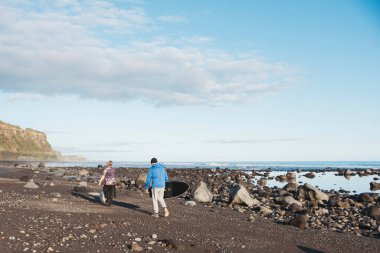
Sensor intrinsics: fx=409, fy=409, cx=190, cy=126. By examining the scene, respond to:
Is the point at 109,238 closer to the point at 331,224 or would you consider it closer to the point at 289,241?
the point at 289,241

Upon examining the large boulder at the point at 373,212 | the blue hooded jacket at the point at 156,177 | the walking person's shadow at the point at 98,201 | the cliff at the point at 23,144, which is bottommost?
the large boulder at the point at 373,212

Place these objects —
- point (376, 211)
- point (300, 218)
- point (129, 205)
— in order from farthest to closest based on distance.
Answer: point (376, 211) < point (129, 205) < point (300, 218)

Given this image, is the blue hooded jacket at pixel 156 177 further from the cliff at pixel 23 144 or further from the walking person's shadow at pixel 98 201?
the cliff at pixel 23 144

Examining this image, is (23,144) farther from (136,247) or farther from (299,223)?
(136,247)

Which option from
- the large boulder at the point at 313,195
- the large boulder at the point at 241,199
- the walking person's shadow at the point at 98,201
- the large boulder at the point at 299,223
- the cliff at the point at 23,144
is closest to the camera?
the large boulder at the point at 299,223

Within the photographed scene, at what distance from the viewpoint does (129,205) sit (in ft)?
63.7

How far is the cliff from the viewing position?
458 ft

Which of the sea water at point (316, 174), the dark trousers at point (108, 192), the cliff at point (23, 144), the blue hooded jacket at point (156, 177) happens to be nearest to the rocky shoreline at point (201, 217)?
the dark trousers at point (108, 192)

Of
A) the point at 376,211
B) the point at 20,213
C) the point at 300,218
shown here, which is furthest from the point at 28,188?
the point at 376,211

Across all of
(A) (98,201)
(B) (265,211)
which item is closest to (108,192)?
(A) (98,201)

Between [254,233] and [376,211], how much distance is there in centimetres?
1050

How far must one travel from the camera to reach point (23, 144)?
15388 cm

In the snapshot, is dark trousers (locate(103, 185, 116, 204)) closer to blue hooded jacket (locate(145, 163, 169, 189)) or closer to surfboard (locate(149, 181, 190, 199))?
blue hooded jacket (locate(145, 163, 169, 189))

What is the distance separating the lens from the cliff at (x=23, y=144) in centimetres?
13975
